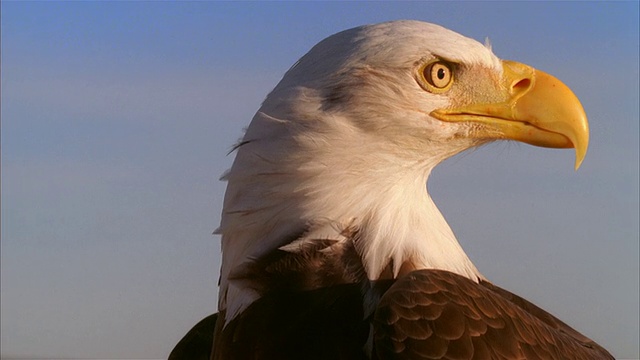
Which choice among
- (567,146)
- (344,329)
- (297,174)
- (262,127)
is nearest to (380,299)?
(344,329)

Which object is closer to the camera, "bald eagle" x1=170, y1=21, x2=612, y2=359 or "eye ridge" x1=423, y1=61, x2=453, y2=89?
"bald eagle" x1=170, y1=21, x2=612, y2=359

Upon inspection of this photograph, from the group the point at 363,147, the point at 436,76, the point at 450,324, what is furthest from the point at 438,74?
the point at 450,324

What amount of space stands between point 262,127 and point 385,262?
793 mm

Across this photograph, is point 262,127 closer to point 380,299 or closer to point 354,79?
point 354,79

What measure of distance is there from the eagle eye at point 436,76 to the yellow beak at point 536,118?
0.18 metres

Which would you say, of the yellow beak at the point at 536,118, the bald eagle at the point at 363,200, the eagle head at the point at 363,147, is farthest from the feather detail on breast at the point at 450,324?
the yellow beak at the point at 536,118

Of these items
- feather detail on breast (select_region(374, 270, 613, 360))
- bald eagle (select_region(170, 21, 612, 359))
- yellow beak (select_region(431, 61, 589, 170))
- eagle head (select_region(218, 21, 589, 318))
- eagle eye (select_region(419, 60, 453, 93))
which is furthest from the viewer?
yellow beak (select_region(431, 61, 589, 170))

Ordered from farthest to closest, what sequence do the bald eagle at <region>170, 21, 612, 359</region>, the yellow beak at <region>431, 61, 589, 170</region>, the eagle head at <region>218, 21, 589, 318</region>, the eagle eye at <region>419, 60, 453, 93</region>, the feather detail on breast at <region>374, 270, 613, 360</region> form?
the yellow beak at <region>431, 61, 589, 170</region> < the eagle eye at <region>419, 60, 453, 93</region> < the eagle head at <region>218, 21, 589, 318</region> < the bald eagle at <region>170, 21, 612, 359</region> < the feather detail on breast at <region>374, 270, 613, 360</region>

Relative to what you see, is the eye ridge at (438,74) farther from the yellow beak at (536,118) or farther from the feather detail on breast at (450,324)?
the feather detail on breast at (450,324)

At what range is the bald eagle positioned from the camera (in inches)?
149

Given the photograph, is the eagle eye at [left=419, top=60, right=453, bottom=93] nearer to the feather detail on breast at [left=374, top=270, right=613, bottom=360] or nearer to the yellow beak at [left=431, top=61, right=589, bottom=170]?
the yellow beak at [left=431, top=61, right=589, bottom=170]

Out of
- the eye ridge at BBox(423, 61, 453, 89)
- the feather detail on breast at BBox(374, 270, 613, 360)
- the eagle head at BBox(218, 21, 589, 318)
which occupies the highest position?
the eye ridge at BBox(423, 61, 453, 89)

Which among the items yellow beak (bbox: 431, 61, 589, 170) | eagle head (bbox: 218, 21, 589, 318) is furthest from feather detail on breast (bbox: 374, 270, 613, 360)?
yellow beak (bbox: 431, 61, 589, 170)

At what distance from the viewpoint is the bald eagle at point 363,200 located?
378cm
